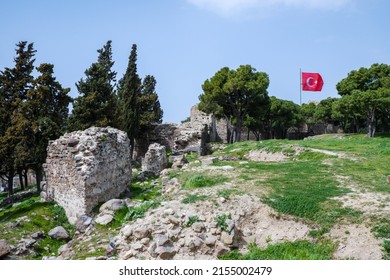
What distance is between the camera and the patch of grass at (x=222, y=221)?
7627mm

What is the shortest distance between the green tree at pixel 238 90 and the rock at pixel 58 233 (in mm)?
21918

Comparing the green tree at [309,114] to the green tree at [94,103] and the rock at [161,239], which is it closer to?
the green tree at [94,103]

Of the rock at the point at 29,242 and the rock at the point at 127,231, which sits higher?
the rock at the point at 127,231

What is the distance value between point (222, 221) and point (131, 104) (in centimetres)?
2229

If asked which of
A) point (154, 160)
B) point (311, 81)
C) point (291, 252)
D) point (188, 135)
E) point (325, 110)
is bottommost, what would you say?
point (291, 252)

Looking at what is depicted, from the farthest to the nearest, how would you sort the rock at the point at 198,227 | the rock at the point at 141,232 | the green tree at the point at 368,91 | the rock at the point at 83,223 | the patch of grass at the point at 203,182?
1. the green tree at the point at 368,91
2. the patch of grass at the point at 203,182
3. the rock at the point at 83,223
4. the rock at the point at 198,227
5. the rock at the point at 141,232

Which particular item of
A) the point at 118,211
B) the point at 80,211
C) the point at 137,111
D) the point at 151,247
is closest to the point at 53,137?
the point at 137,111

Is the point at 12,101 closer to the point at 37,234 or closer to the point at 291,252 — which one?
the point at 37,234

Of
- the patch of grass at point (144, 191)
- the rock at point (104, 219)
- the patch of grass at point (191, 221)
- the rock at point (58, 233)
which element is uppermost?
the patch of grass at point (191, 221)

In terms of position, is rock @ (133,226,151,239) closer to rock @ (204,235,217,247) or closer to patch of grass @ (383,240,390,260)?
rock @ (204,235,217,247)

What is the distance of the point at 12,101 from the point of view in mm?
24188

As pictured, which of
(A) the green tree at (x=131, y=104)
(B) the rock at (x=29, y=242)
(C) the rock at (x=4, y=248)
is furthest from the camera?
(A) the green tree at (x=131, y=104)

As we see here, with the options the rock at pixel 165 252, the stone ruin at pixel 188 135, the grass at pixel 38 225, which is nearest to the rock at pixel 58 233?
the grass at pixel 38 225

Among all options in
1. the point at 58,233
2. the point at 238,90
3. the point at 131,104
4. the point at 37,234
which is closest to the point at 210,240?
the point at 58,233
